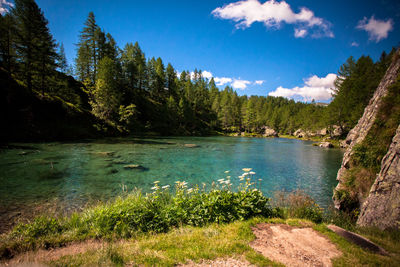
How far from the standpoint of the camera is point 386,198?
23.0ft

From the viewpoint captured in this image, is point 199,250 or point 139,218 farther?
point 139,218

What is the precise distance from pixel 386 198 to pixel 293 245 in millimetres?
5782

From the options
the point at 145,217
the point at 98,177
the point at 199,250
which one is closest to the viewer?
the point at 199,250

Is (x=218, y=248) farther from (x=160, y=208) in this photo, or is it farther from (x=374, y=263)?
(x=374, y=263)

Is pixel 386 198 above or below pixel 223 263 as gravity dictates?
above

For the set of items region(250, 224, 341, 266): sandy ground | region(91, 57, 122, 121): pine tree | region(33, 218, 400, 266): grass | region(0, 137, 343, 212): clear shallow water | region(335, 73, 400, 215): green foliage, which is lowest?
region(0, 137, 343, 212): clear shallow water

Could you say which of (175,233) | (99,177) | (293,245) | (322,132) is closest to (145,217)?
(175,233)

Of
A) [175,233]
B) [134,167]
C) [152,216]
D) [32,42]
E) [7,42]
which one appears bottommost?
[134,167]

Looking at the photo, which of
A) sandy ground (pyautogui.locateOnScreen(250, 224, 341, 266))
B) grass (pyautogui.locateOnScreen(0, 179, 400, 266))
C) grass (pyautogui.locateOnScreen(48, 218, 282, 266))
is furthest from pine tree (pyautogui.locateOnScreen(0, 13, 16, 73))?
sandy ground (pyautogui.locateOnScreen(250, 224, 341, 266))

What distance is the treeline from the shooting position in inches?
1271

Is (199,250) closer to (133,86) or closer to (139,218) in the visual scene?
(139,218)

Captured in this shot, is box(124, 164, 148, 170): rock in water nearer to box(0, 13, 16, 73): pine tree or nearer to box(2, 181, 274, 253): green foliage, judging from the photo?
box(2, 181, 274, 253): green foliage

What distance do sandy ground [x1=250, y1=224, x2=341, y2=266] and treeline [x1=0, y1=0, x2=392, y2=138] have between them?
4496cm

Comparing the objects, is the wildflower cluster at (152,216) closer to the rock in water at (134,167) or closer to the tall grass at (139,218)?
the tall grass at (139,218)
